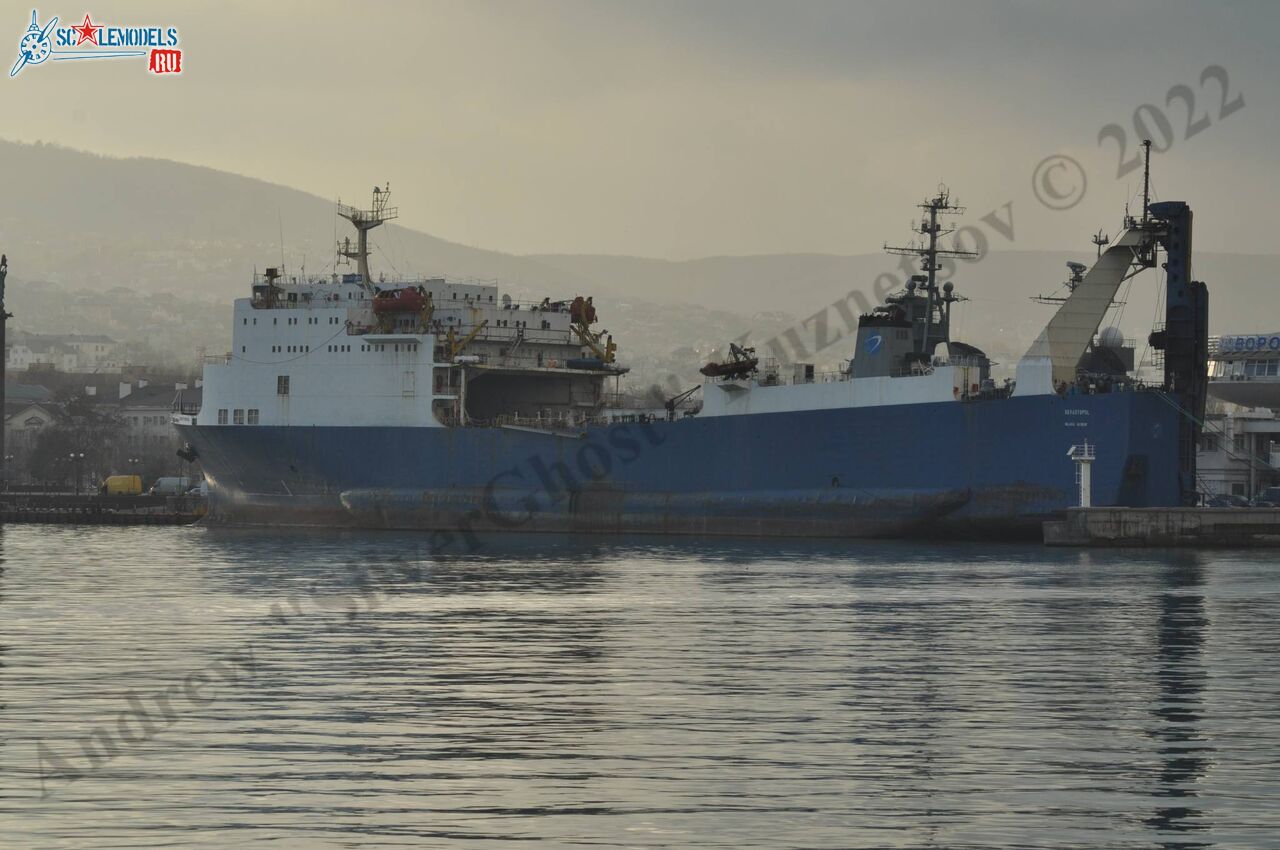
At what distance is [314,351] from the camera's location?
55250mm

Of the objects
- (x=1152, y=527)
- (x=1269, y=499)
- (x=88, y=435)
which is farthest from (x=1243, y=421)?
(x=88, y=435)

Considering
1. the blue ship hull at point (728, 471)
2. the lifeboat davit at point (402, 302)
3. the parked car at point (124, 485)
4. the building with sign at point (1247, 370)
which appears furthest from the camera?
the parked car at point (124, 485)

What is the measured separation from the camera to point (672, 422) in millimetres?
49469

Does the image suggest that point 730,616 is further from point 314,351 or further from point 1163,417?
point 314,351

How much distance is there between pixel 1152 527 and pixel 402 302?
24.3m

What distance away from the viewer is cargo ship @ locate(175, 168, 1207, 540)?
141 feet

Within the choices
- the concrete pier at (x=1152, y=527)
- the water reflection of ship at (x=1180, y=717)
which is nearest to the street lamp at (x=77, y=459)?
the concrete pier at (x=1152, y=527)

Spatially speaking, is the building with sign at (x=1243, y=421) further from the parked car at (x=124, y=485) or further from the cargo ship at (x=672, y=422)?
the parked car at (x=124, y=485)

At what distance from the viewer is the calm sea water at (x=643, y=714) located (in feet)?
40.3

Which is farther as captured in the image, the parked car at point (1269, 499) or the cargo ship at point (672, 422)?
the parked car at point (1269, 499)

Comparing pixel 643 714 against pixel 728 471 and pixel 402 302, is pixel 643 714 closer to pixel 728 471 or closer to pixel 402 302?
pixel 728 471

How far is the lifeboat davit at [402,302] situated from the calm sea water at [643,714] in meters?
22.4

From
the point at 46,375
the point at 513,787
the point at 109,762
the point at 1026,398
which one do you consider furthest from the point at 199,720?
the point at 46,375

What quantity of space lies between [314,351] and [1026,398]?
78.5 feet
